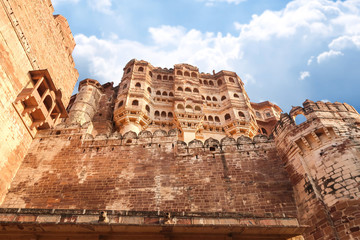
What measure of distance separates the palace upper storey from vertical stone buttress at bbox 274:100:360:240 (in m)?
11.0

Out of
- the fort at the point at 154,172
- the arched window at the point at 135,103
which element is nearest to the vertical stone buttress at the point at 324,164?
the fort at the point at 154,172

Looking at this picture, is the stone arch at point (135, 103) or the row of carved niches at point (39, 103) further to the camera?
the stone arch at point (135, 103)

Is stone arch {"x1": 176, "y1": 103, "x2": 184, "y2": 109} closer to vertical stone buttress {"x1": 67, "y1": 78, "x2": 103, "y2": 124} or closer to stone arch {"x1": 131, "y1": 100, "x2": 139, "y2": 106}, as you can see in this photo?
stone arch {"x1": 131, "y1": 100, "x2": 139, "y2": 106}

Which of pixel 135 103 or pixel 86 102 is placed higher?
pixel 86 102

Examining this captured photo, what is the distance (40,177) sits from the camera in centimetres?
1093

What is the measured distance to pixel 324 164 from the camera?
8750mm

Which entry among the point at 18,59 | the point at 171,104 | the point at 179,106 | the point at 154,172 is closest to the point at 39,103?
the point at 18,59

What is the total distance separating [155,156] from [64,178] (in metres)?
3.82

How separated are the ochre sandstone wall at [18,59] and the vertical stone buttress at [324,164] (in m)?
11.0

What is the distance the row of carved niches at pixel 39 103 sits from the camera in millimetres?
11516

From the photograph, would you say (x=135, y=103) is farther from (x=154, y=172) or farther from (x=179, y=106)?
(x=154, y=172)

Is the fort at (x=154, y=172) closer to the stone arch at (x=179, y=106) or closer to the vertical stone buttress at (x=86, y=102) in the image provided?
the vertical stone buttress at (x=86, y=102)

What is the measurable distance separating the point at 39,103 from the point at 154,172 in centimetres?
618

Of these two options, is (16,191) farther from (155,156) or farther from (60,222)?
(60,222)
